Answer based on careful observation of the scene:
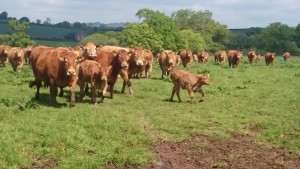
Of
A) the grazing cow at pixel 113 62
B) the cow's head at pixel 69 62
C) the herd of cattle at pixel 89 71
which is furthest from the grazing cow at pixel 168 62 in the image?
the cow's head at pixel 69 62

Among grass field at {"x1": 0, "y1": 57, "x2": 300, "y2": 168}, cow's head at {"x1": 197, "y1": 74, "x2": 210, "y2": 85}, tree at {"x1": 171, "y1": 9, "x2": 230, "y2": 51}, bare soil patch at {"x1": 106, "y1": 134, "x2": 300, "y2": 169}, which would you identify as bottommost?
bare soil patch at {"x1": 106, "y1": 134, "x2": 300, "y2": 169}

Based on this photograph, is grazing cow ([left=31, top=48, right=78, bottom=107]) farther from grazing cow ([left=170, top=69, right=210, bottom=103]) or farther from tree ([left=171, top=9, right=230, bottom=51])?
tree ([left=171, top=9, right=230, bottom=51])

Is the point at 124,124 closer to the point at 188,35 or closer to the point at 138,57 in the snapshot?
the point at 138,57

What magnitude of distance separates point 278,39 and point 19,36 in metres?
70.9

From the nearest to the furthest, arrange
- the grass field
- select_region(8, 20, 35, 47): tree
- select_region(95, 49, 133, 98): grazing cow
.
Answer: the grass field → select_region(95, 49, 133, 98): grazing cow → select_region(8, 20, 35, 47): tree

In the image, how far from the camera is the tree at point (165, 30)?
66.1 m

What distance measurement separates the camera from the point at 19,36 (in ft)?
237

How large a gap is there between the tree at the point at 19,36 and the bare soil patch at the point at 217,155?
63.5m

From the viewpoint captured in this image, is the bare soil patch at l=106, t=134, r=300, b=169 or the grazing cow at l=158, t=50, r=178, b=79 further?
the grazing cow at l=158, t=50, r=178, b=79

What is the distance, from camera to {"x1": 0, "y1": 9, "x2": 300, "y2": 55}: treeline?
63.0 m

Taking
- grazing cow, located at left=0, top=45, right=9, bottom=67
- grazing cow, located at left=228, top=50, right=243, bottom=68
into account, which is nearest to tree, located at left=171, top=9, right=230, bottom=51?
grazing cow, located at left=228, top=50, right=243, bottom=68

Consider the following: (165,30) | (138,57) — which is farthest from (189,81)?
(165,30)

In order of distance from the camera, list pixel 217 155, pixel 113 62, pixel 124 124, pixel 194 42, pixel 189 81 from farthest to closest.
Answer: pixel 194 42, pixel 113 62, pixel 189 81, pixel 124 124, pixel 217 155

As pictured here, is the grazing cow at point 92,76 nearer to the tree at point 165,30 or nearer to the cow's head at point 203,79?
the cow's head at point 203,79
